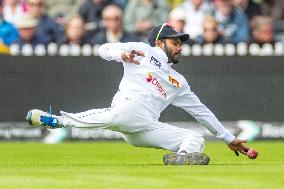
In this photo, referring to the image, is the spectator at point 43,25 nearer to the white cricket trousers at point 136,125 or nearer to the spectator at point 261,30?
the spectator at point 261,30

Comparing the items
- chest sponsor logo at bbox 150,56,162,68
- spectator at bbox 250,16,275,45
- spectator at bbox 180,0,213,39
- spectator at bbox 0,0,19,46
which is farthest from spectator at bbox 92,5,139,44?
chest sponsor logo at bbox 150,56,162,68

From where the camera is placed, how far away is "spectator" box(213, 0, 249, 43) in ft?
69.2

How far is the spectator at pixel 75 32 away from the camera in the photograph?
20234 millimetres

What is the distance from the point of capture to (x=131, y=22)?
69.9 feet

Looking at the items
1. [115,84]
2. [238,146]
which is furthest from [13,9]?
[238,146]

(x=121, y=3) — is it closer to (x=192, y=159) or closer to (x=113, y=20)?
(x=113, y=20)

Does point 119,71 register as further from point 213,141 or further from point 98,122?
point 98,122

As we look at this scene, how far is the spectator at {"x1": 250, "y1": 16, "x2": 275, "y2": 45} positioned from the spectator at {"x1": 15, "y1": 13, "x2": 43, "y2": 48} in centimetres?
385

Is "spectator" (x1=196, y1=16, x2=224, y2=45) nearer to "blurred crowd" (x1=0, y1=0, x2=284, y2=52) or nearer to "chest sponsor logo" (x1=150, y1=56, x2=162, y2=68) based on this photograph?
"blurred crowd" (x1=0, y1=0, x2=284, y2=52)

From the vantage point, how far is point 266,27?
20.9 meters

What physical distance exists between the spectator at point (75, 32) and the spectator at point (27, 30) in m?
0.48

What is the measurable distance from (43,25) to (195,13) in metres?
2.84

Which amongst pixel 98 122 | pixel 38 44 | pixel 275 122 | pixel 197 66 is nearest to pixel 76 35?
pixel 38 44

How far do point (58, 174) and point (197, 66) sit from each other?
835 cm
